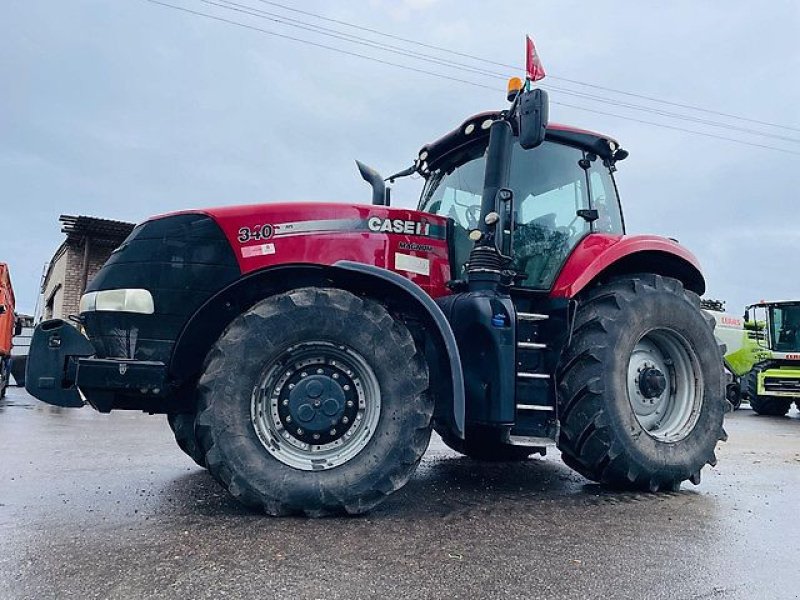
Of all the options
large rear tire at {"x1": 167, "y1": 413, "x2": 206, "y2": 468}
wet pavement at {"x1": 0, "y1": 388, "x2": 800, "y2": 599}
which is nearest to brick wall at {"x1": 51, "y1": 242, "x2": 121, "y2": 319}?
wet pavement at {"x1": 0, "y1": 388, "x2": 800, "y2": 599}

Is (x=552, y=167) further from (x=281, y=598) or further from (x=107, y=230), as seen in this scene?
(x=107, y=230)

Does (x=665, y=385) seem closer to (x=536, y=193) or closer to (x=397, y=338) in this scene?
(x=536, y=193)

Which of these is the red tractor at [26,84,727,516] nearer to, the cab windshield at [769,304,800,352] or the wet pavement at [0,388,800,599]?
the wet pavement at [0,388,800,599]

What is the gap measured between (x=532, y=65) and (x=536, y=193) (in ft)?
3.02

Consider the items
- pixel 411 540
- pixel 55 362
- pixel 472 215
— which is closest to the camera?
pixel 411 540

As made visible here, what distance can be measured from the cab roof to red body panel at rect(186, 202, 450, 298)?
108 cm

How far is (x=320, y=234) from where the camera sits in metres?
3.74

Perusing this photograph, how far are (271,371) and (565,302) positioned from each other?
79.9 inches

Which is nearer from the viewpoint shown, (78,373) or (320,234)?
(78,373)

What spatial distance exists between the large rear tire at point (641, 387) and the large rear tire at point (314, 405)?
46.8 inches

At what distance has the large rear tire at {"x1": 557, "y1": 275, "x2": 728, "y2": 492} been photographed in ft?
13.3

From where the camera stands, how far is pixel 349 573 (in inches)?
99.3

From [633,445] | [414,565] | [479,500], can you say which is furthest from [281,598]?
[633,445]

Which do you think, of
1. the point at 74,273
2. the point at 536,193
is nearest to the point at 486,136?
the point at 536,193
